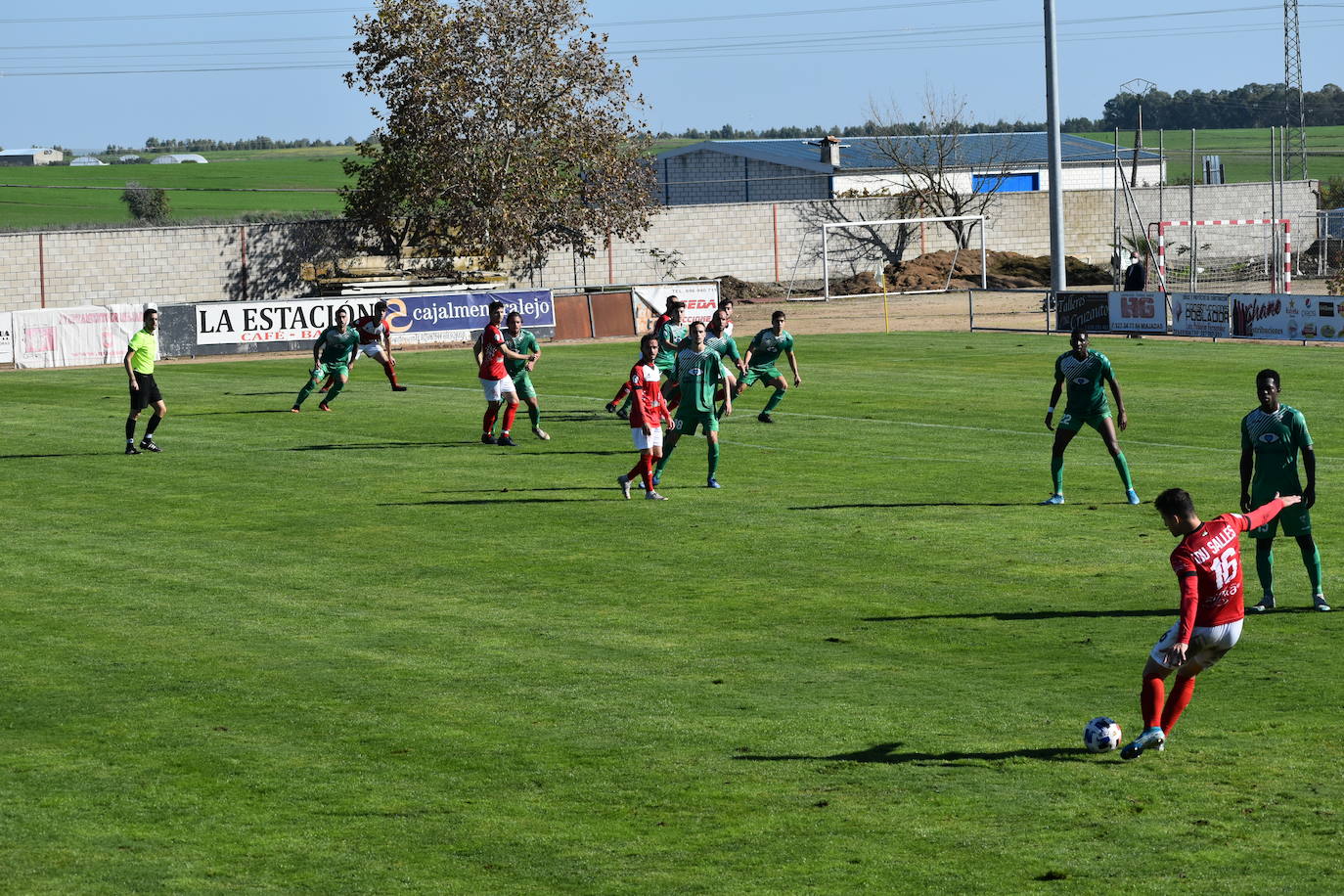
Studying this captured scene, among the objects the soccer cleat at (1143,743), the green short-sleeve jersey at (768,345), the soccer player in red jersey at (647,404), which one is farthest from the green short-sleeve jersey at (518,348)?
the soccer cleat at (1143,743)

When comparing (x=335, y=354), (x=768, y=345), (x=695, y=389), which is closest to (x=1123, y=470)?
(x=695, y=389)

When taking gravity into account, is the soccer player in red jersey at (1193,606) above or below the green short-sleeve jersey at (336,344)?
below

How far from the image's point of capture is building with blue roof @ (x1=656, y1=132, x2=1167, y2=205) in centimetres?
8581

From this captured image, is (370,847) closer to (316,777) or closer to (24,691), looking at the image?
(316,777)

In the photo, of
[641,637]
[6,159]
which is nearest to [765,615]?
[641,637]

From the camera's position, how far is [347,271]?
61688 millimetres

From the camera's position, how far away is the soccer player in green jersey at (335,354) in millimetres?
31078

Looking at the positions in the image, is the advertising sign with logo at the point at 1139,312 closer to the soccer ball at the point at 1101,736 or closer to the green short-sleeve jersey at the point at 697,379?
the green short-sleeve jersey at the point at 697,379

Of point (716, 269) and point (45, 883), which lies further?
point (716, 269)

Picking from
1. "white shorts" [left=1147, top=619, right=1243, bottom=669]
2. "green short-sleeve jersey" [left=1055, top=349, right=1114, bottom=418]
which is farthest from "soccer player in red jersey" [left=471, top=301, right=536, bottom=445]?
"white shorts" [left=1147, top=619, right=1243, bottom=669]

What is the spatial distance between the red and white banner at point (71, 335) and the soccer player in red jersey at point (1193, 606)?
119ft

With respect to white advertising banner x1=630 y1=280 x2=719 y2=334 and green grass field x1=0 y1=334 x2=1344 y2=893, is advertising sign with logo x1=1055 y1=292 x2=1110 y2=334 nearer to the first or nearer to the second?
white advertising banner x1=630 y1=280 x2=719 y2=334

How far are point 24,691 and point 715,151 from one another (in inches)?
3425

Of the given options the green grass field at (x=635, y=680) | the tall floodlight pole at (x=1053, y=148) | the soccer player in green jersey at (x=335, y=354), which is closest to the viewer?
the green grass field at (x=635, y=680)
